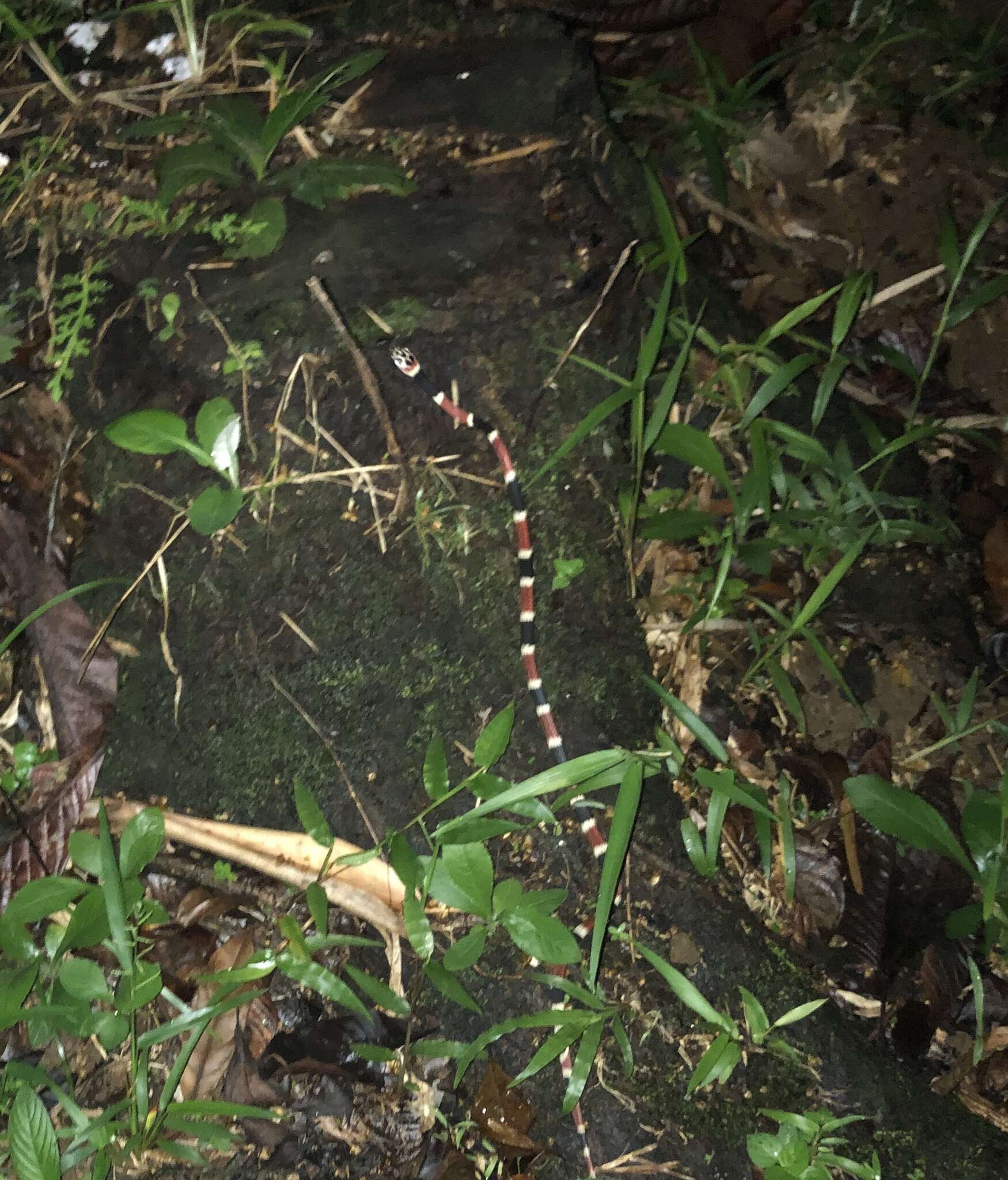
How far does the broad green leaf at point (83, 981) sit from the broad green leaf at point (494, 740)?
3.06ft

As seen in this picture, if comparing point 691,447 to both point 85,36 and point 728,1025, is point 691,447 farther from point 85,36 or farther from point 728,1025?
point 85,36

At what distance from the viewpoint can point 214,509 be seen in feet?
5.79

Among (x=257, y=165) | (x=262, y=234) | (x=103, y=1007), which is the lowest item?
(x=103, y=1007)

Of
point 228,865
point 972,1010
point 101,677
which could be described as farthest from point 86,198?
point 972,1010

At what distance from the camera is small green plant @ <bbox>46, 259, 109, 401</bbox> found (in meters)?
1.93

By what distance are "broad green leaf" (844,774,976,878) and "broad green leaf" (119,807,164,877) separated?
1.67 m

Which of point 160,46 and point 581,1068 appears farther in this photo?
point 160,46

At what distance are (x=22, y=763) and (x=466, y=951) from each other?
1.17 m

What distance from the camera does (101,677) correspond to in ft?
6.06

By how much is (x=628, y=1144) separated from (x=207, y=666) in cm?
144

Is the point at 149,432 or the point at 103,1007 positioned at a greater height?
the point at 149,432

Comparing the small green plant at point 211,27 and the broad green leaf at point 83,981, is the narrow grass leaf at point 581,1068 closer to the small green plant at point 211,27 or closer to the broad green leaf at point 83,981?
the broad green leaf at point 83,981

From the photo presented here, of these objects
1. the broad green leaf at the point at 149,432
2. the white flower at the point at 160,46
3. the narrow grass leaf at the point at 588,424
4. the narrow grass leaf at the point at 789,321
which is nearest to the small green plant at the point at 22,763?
the broad green leaf at the point at 149,432

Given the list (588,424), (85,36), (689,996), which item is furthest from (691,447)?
(85,36)
